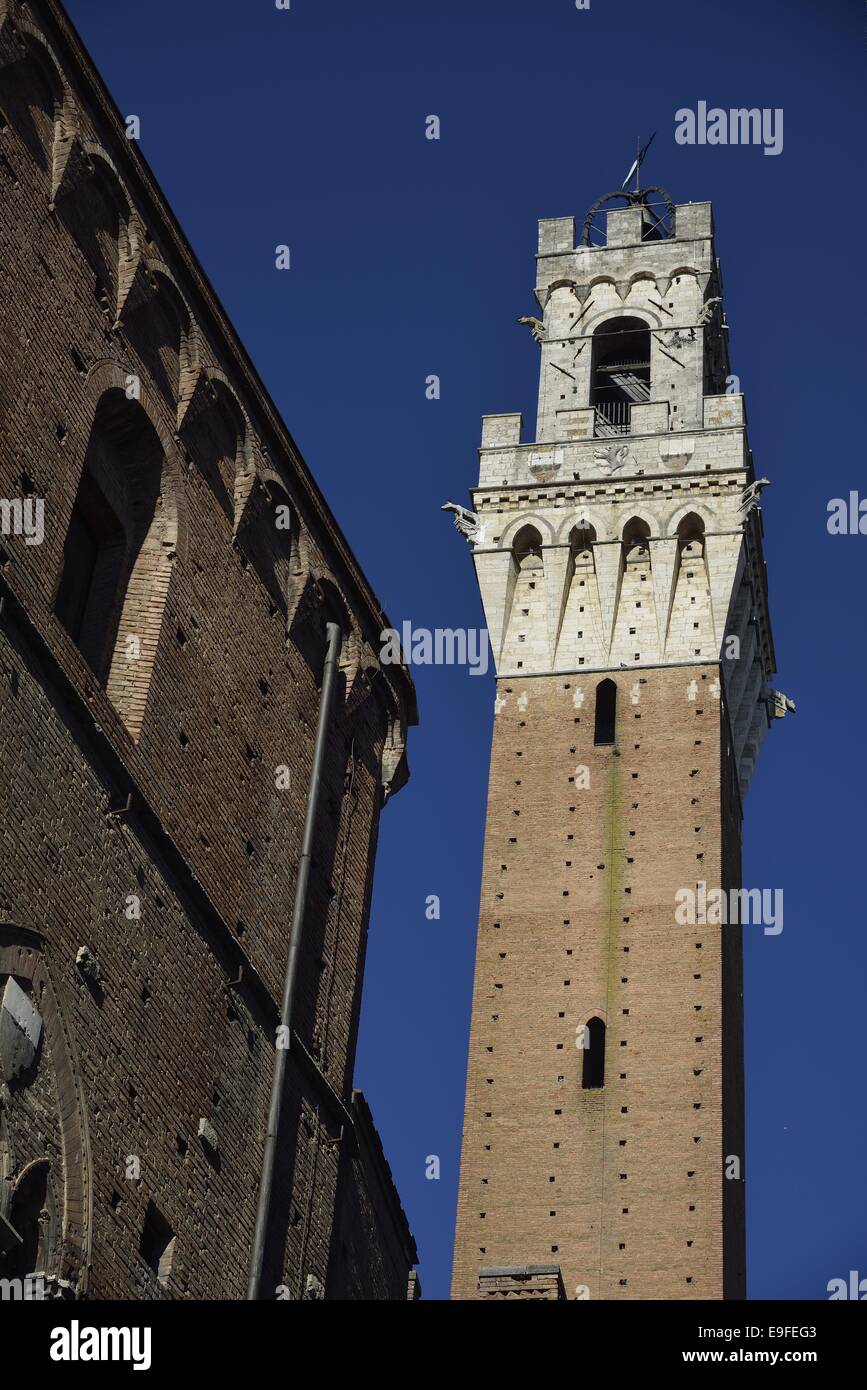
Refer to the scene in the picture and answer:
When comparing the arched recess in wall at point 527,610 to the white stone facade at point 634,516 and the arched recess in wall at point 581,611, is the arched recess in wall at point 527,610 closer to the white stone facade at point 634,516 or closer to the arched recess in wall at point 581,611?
the white stone facade at point 634,516

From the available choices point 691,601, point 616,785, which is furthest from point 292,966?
point 691,601

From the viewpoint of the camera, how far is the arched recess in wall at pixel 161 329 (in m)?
15.8

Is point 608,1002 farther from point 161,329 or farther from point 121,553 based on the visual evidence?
point 161,329

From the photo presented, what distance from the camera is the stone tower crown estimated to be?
31.8 metres

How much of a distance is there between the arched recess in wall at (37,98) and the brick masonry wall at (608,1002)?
50.1 ft

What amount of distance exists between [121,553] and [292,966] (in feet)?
10.7

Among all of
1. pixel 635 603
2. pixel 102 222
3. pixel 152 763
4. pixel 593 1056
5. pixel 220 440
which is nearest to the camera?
pixel 152 763

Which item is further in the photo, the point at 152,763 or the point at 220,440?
the point at 220,440

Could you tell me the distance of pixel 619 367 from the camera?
36.6 meters

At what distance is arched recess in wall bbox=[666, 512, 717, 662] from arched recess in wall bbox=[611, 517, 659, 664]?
0.30 metres
